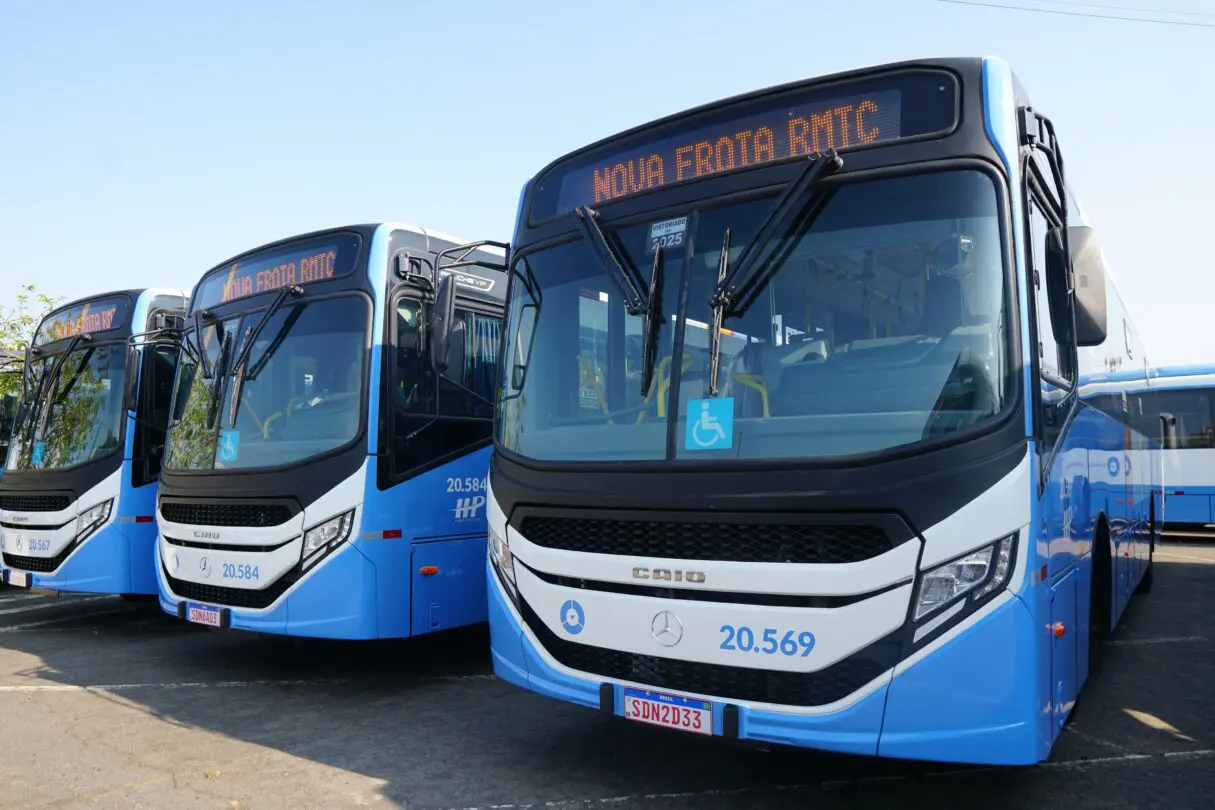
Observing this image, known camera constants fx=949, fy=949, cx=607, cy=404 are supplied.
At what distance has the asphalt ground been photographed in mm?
4523

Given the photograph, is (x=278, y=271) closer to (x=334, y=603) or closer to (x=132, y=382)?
(x=334, y=603)

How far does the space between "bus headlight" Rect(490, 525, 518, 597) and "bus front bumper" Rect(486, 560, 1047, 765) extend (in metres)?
1.55

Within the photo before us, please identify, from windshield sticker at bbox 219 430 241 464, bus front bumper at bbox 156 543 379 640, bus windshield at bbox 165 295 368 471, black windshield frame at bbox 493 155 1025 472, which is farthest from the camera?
windshield sticker at bbox 219 430 241 464

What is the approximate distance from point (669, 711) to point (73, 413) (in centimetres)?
776

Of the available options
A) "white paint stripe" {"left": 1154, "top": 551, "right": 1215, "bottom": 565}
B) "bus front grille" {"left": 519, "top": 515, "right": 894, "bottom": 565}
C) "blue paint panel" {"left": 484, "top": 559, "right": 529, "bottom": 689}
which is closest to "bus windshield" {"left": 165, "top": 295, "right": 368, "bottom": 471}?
"blue paint panel" {"left": 484, "top": 559, "right": 529, "bottom": 689}

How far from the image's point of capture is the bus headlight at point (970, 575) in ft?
11.6

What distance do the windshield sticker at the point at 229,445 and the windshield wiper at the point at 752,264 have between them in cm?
424

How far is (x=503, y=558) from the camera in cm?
483

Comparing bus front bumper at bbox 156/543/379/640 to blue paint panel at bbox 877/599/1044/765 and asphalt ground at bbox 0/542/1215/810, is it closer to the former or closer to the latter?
asphalt ground at bbox 0/542/1215/810

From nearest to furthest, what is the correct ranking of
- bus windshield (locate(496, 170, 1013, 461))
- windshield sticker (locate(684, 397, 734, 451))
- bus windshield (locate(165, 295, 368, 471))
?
bus windshield (locate(496, 170, 1013, 461))
windshield sticker (locate(684, 397, 734, 451))
bus windshield (locate(165, 295, 368, 471))

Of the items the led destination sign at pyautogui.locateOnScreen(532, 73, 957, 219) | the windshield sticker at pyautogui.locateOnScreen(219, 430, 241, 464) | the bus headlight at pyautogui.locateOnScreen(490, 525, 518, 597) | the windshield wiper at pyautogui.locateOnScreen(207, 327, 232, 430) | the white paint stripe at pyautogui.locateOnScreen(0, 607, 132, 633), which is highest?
the led destination sign at pyautogui.locateOnScreen(532, 73, 957, 219)

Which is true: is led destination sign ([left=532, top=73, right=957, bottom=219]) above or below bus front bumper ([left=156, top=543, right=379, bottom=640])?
above

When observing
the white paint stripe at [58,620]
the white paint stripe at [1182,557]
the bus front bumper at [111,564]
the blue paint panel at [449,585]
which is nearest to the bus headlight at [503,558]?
the blue paint panel at [449,585]

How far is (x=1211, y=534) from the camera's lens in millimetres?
19922
